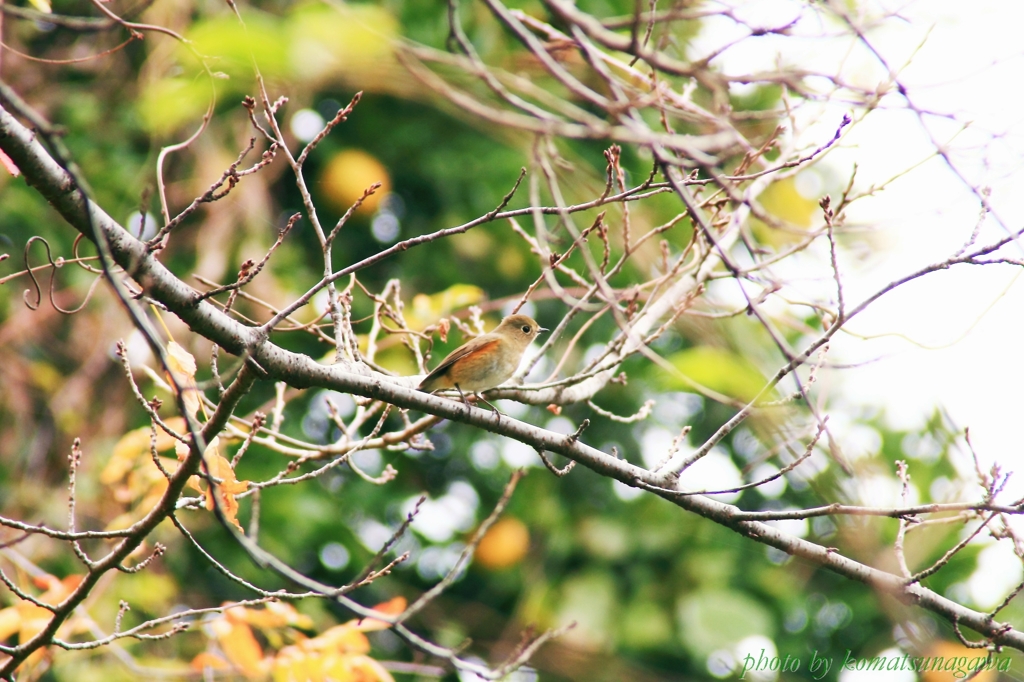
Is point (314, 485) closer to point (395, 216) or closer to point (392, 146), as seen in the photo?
point (395, 216)

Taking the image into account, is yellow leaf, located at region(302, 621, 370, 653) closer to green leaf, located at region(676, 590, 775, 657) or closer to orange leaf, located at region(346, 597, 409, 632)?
orange leaf, located at region(346, 597, 409, 632)

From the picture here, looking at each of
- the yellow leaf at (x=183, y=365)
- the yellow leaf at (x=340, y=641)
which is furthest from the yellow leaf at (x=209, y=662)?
the yellow leaf at (x=183, y=365)

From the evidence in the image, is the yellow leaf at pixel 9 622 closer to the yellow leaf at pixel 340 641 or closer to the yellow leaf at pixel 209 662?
the yellow leaf at pixel 209 662

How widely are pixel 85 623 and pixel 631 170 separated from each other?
5.07 m

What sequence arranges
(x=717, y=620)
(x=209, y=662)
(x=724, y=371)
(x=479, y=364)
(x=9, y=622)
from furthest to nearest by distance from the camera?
(x=717, y=620) < (x=479, y=364) < (x=209, y=662) < (x=724, y=371) < (x=9, y=622)

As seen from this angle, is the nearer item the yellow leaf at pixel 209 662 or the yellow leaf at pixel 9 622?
the yellow leaf at pixel 9 622

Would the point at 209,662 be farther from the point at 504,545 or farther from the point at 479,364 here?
the point at 504,545

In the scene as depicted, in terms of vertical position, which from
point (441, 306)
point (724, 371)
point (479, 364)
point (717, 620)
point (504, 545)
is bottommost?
point (717, 620)

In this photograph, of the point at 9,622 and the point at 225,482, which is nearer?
the point at 225,482

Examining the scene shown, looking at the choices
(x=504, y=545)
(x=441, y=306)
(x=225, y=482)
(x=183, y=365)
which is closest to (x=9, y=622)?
(x=225, y=482)

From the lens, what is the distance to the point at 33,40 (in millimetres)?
7363

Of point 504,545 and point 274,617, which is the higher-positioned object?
point 504,545

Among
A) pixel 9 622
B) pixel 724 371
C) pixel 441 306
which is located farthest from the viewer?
pixel 441 306

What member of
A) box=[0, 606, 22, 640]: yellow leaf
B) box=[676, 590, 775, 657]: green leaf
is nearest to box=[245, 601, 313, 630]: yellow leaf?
box=[0, 606, 22, 640]: yellow leaf
